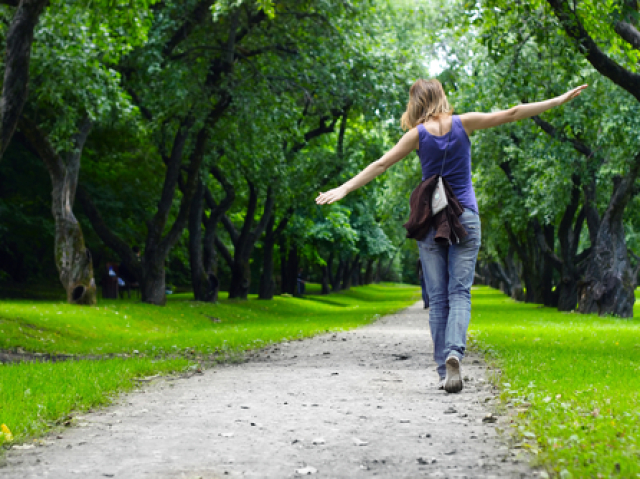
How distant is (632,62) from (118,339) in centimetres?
1034

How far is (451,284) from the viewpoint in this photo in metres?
6.35

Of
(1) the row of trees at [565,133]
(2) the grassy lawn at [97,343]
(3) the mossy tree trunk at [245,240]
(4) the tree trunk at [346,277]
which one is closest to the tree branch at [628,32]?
(1) the row of trees at [565,133]

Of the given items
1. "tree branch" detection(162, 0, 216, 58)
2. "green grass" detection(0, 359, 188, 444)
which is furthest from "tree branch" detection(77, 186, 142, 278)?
"green grass" detection(0, 359, 188, 444)

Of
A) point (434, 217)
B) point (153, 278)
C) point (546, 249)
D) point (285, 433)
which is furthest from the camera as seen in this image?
point (546, 249)

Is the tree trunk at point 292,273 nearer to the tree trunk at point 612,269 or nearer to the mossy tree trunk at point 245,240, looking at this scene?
the mossy tree trunk at point 245,240

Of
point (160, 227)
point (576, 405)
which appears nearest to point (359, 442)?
point (576, 405)

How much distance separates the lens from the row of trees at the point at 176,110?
614 inches

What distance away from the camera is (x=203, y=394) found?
670 centimetres

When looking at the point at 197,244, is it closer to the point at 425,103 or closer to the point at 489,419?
the point at 425,103

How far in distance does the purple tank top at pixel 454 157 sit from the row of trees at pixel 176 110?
7.18m

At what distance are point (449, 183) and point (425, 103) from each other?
0.70 meters

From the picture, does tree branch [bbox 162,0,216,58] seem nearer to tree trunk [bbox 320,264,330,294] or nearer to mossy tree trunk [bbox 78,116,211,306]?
mossy tree trunk [bbox 78,116,211,306]

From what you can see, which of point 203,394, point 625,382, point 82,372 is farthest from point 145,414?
point 625,382

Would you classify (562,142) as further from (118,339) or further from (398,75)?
(118,339)
